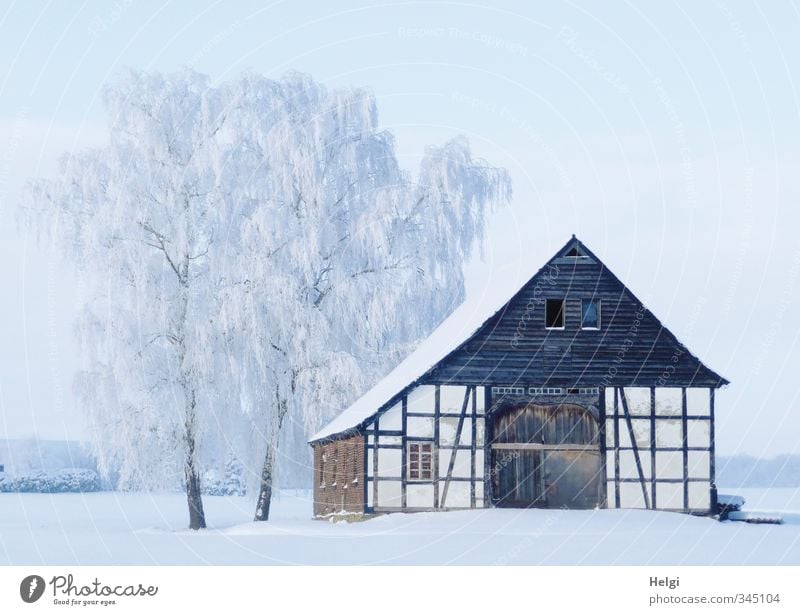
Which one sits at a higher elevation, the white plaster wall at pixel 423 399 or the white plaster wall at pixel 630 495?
the white plaster wall at pixel 423 399

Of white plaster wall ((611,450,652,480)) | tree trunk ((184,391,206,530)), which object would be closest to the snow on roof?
tree trunk ((184,391,206,530))

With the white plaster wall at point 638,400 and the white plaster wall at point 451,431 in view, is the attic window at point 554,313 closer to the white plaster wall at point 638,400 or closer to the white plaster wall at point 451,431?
the white plaster wall at point 638,400

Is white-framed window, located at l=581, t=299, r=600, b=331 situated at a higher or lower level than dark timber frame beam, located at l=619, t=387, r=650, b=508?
higher

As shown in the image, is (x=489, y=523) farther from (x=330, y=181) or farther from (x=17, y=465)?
(x=17, y=465)

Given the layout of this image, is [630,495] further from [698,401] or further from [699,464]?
[698,401]

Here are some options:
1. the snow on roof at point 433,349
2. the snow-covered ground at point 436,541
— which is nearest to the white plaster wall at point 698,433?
the snow-covered ground at point 436,541

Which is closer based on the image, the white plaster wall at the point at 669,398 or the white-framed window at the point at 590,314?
the white-framed window at the point at 590,314

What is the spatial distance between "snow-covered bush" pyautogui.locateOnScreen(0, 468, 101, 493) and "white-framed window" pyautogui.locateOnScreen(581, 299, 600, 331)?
→ 4121 centimetres

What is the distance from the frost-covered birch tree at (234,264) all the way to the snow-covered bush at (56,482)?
32.8 meters

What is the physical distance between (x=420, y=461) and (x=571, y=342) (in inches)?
182

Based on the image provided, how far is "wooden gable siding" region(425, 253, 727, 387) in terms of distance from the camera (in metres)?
32.9

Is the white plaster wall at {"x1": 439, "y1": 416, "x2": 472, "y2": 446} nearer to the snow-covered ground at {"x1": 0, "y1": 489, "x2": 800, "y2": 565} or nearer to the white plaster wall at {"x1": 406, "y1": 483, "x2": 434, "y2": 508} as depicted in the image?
the white plaster wall at {"x1": 406, "y1": 483, "x2": 434, "y2": 508}

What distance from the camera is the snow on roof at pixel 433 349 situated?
32875mm
